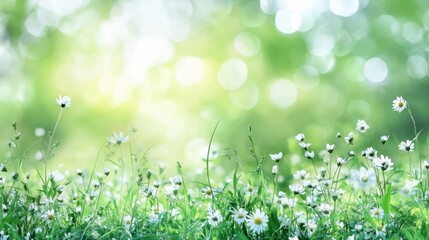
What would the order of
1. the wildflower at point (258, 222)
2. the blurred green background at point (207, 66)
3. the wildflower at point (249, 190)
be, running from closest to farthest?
the wildflower at point (258, 222), the wildflower at point (249, 190), the blurred green background at point (207, 66)

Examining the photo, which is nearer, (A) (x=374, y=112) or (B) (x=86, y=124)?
(B) (x=86, y=124)

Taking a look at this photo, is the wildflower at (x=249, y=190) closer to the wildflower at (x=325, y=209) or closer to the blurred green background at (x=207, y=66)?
the wildflower at (x=325, y=209)

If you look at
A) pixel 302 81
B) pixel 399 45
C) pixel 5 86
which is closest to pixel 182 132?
pixel 302 81

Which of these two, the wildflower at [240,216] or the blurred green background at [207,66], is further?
the blurred green background at [207,66]

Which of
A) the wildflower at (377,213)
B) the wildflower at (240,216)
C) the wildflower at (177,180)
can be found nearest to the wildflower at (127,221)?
the wildflower at (177,180)

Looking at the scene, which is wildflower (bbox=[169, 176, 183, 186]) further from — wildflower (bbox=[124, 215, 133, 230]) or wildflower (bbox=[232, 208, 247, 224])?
wildflower (bbox=[232, 208, 247, 224])

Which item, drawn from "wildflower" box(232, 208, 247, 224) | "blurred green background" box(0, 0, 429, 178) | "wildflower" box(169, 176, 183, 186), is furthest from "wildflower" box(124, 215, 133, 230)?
"blurred green background" box(0, 0, 429, 178)

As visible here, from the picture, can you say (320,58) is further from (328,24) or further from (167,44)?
(167,44)
